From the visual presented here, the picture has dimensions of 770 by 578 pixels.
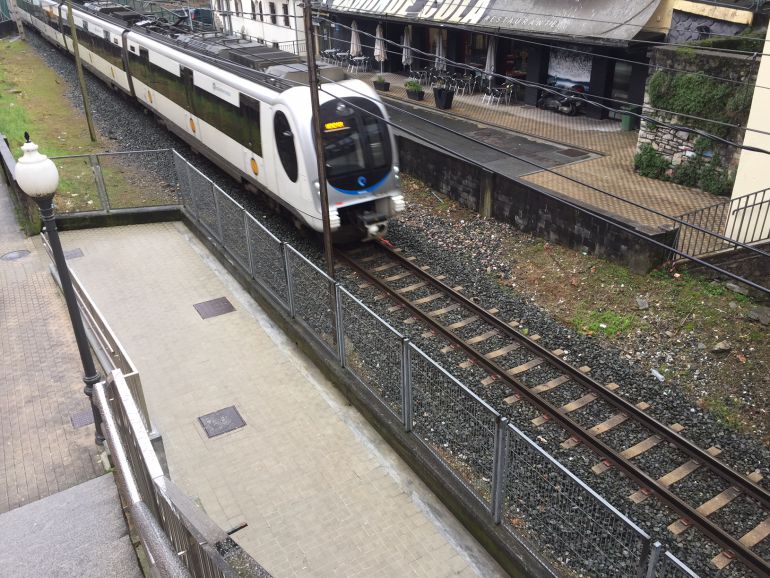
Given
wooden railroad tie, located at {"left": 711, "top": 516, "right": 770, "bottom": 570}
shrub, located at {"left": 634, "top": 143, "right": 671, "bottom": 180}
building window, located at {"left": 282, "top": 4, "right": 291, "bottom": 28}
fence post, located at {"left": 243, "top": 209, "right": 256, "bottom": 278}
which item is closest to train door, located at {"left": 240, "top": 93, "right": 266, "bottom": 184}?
fence post, located at {"left": 243, "top": 209, "right": 256, "bottom": 278}

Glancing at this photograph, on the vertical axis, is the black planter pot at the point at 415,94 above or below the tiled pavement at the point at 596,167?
above

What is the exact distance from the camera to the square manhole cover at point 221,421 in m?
8.54

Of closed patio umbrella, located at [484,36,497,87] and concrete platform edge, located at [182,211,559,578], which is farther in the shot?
closed patio umbrella, located at [484,36,497,87]

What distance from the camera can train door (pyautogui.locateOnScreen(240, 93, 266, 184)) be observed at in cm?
1366

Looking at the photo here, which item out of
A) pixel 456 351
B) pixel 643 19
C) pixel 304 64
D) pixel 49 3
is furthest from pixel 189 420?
pixel 49 3

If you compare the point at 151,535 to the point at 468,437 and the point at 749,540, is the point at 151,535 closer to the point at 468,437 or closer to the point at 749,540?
the point at 468,437

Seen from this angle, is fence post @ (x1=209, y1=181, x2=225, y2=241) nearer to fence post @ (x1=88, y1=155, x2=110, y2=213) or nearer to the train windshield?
the train windshield

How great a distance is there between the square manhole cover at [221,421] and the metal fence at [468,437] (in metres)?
1.62

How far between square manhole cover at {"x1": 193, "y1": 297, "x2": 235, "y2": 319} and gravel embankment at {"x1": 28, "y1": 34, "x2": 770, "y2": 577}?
7.29 feet

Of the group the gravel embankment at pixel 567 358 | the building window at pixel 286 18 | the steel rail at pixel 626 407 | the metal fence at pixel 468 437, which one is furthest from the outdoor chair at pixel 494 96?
the metal fence at pixel 468 437

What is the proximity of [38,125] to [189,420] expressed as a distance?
19347 mm

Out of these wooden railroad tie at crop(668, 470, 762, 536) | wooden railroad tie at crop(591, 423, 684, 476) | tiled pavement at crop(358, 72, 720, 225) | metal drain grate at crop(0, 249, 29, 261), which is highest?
tiled pavement at crop(358, 72, 720, 225)

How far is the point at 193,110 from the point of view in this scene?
1731 centimetres

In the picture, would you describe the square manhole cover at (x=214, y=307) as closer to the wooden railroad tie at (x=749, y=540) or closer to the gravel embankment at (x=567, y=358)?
the gravel embankment at (x=567, y=358)
